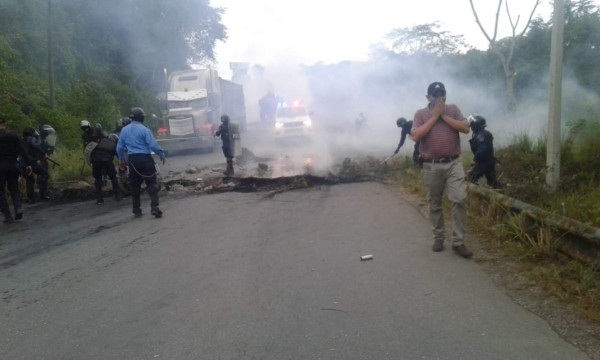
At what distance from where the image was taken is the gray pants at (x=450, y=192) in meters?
5.34

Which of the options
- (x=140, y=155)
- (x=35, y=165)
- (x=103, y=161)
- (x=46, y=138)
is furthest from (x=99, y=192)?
(x=46, y=138)

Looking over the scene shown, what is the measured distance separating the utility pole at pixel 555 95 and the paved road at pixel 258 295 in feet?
5.84

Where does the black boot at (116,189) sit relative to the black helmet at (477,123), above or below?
below

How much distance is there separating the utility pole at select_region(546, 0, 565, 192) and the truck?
14667mm

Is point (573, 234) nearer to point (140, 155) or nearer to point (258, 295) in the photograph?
point (258, 295)

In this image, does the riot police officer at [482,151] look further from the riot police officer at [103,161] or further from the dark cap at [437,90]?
the riot police officer at [103,161]

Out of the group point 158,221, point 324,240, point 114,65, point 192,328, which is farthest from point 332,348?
point 114,65

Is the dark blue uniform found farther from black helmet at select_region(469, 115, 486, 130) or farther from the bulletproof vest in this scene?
Answer: the bulletproof vest

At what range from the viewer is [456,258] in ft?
17.5

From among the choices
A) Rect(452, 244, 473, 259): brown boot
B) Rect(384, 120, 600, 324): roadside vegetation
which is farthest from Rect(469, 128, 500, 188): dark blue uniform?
Rect(452, 244, 473, 259): brown boot

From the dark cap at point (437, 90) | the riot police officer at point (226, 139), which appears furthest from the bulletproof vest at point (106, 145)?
the dark cap at point (437, 90)

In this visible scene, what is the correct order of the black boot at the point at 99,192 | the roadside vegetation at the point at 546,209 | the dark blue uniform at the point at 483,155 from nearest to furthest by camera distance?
the roadside vegetation at the point at 546,209, the dark blue uniform at the point at 483,155, the black boot at the point at 99,192

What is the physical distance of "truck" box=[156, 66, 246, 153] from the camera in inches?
810

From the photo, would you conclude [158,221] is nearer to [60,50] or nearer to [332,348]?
[332,348]
